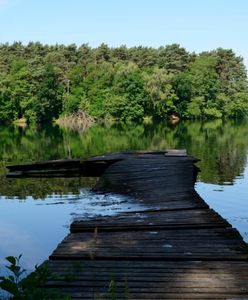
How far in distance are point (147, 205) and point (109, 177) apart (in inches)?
246

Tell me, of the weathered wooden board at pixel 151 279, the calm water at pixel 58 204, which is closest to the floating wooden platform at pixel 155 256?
the weathered wooden board at pixel 151 279

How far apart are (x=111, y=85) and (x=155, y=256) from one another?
83266 mm

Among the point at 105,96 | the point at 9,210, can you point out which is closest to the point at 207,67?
the point at 105,96

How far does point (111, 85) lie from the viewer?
296 feet

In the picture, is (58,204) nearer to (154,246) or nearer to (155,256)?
(154,246)

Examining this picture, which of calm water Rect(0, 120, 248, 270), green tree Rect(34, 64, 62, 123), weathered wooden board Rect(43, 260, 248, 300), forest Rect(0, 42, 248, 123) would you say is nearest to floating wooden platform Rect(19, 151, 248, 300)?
weathered wooden board Rect(43, 260, 248, 300)

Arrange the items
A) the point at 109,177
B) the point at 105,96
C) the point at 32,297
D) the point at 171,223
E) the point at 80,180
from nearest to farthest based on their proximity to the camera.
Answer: the point at 32,297, the point at 171,223, the point at 109,177, the point at 80,180, the point at 105,96

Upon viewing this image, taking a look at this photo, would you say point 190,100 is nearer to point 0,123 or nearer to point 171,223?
point 0,123

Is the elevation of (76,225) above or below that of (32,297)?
below

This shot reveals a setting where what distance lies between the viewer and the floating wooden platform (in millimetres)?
6445

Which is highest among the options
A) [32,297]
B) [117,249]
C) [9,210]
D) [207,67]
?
[207,67]

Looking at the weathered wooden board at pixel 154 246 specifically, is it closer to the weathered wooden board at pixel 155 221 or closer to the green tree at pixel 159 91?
the weathered wooden board at pixel 155 221

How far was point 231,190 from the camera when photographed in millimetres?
20375

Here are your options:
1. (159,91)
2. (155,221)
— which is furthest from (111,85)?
(155,221)
